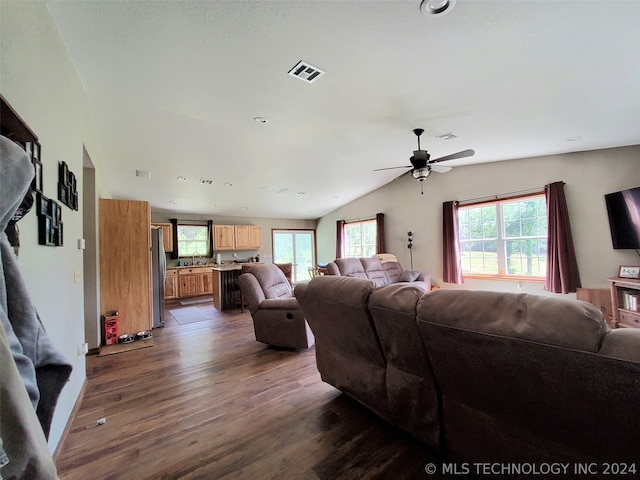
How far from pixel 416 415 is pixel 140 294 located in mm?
3855

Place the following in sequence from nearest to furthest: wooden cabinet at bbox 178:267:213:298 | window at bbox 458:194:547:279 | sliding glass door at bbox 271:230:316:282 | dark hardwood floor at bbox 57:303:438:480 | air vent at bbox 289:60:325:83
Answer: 1. dark hardwood floor at bbox 57:303:438:480
2. air vent at bbox 289:60:325:83
3. window at bbox 458:194:547:279
4. wooden cabinet at bbox 178:267:213:298
5. sliding glass door at bbox 271:230:316:282

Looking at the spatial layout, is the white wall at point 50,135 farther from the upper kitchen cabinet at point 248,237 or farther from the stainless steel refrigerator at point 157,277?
the upper kitchen cabinet at point 248,237

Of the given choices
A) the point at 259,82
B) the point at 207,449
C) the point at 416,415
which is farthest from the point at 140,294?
the point at 416,415

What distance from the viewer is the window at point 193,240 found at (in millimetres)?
7680

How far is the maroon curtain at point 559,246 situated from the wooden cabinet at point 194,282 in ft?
23.9

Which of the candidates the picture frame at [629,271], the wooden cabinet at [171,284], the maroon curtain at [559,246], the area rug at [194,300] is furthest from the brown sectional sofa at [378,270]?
the wooden cabinet at [171,284]

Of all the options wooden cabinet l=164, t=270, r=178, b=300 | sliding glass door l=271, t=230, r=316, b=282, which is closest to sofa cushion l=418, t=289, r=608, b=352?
wooden cabinet l=164, t=270, r=178, b=300

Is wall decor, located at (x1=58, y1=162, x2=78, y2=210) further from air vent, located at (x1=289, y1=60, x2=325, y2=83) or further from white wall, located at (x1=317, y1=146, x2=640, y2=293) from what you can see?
white wall, located at (x1=317, y1=146, x2=640, y2=293)

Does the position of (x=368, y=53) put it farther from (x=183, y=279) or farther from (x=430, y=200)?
(x=183, y=279)

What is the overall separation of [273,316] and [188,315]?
2880 millimetres

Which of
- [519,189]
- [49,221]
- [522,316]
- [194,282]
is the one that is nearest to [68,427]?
[49,221]

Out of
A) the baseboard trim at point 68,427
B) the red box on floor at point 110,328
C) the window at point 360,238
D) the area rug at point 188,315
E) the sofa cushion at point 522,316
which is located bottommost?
the area rug at point 188,315

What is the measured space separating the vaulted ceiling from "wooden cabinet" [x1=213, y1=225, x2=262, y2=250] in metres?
3.38

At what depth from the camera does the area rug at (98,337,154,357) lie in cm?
341
